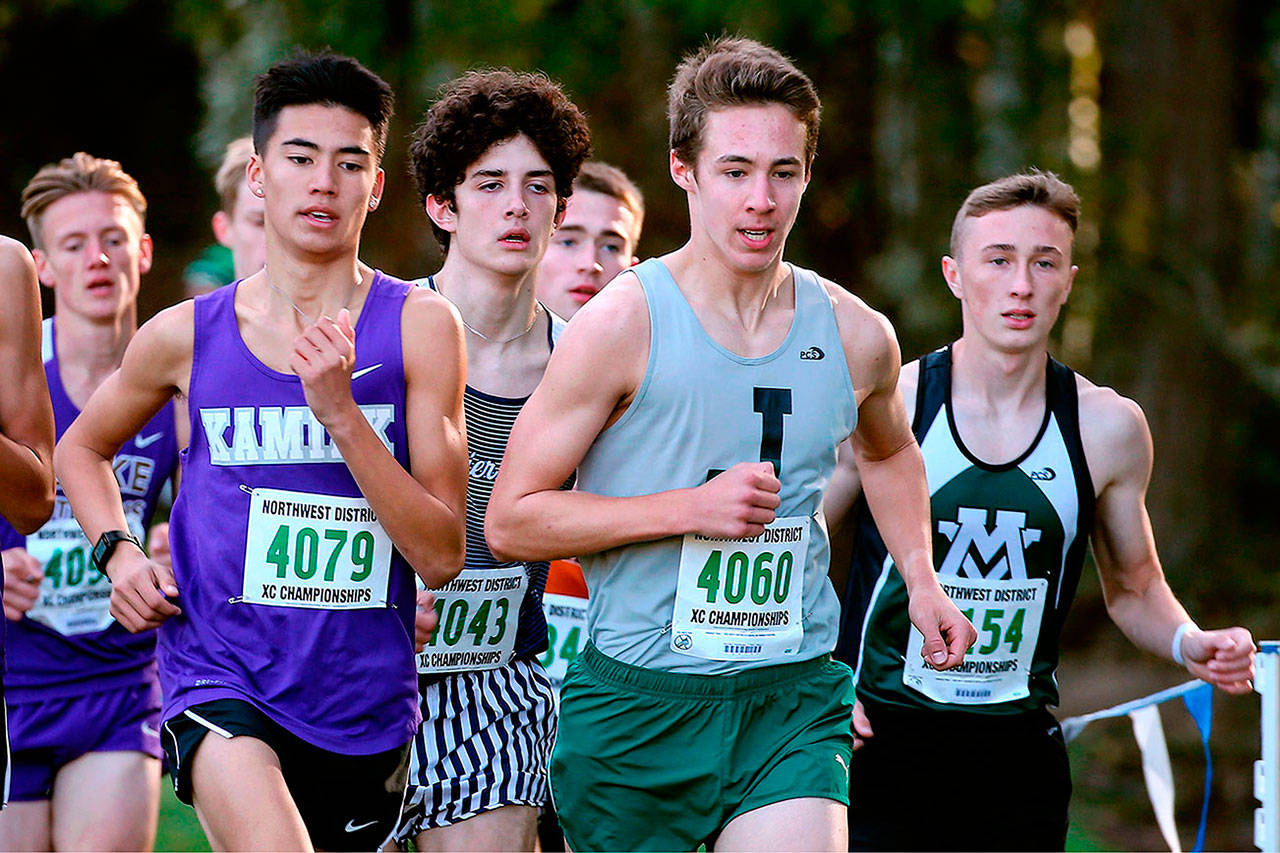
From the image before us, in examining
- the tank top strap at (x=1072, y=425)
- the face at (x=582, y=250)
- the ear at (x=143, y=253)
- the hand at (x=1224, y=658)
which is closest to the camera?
the hand at (x=1224, y=658)

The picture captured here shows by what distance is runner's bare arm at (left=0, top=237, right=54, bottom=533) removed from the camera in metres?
3.51

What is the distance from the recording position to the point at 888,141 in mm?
13078

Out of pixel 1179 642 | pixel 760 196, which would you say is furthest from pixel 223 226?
pixel 1179 642

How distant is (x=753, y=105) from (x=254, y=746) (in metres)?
1.73

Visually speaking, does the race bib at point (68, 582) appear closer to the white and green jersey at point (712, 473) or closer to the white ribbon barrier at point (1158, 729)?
the white and green jersey at point (712, 473)

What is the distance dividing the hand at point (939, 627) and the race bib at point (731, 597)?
34 cm

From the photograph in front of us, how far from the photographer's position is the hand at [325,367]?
3363mm

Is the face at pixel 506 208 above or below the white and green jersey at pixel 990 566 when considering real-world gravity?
above

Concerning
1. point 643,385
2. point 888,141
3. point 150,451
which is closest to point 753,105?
point 643,385

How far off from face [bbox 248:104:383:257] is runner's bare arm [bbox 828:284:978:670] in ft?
3.68

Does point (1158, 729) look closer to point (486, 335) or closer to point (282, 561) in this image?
point (486, 335)

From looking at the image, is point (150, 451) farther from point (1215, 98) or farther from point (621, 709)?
point (1215, 98)

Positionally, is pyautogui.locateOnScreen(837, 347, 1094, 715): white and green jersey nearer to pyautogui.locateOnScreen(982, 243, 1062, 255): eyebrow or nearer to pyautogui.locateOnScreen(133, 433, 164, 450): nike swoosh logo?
pyautogui.locateOnScreen(982, 243, 1062, 255): eyebrow

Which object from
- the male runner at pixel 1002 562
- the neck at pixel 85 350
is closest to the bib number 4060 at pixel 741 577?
the male runner at pixel 1002 562
